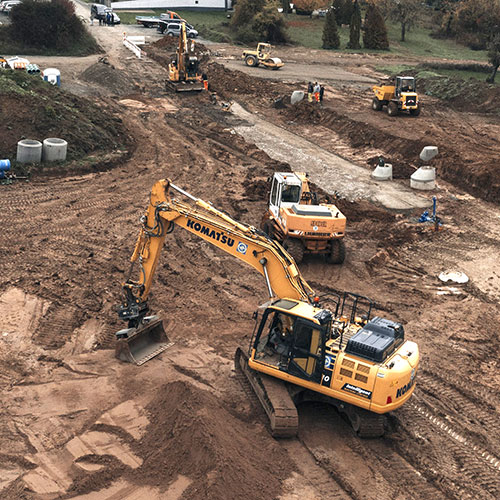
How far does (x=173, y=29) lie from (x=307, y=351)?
51.6 m

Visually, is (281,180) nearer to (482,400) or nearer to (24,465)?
(482,400)

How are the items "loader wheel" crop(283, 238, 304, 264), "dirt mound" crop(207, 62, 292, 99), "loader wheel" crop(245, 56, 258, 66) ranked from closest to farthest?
"loader wheel" crop(283, 238, 304, 264)
"dirt mound" crop(207, 62, 292, 99)
"loader wheel" crop(245, 56, 258, 66)

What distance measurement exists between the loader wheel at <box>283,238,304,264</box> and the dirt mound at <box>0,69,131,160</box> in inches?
462

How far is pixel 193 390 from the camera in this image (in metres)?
12.8

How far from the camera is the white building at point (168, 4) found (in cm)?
7400

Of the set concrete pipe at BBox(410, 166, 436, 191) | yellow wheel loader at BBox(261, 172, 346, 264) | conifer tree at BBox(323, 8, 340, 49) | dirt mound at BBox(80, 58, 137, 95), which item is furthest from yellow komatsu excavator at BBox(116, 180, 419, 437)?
conifer tree at BBox(323, 8, 340, 49)

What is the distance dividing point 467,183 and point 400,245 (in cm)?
764

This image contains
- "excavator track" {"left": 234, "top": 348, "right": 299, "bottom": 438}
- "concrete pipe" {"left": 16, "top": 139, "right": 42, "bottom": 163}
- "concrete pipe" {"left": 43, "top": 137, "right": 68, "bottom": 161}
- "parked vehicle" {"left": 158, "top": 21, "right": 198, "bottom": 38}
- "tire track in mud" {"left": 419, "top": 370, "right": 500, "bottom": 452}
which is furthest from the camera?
"parked vehicle" {"left": 158, "top": 21, "right": 198, "bottom": 38}

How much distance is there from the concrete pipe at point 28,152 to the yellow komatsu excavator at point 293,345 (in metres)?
13.5

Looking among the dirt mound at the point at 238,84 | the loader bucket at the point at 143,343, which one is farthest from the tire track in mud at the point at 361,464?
the dirt mound at the point at 238,84

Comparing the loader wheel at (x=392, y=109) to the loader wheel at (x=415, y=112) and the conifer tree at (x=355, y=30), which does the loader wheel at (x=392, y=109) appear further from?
the conifer tree at (x=355, y=30)

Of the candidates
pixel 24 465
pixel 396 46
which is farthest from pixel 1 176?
pixel 396 46

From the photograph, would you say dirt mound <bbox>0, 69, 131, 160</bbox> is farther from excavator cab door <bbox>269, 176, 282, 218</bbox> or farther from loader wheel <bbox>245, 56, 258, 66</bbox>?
loader wheel <bbox>245, 56, 258, 66</bbox>

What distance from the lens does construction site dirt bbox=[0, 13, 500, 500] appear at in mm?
11359
